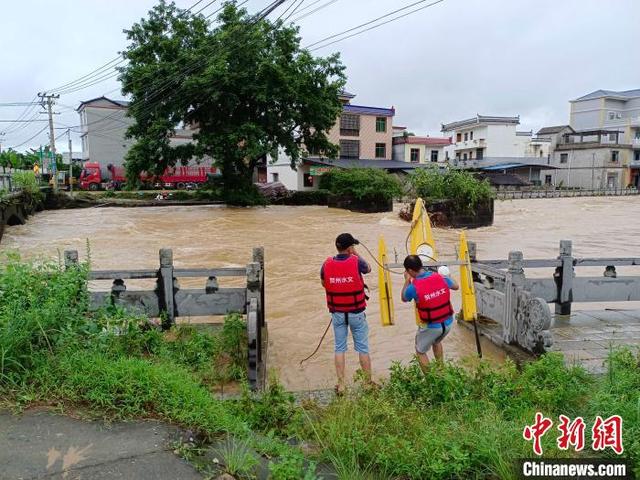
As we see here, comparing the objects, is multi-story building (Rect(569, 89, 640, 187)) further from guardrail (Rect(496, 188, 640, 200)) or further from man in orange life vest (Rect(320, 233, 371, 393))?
man in orange life vest (Rect(320, 233, 371, 393))

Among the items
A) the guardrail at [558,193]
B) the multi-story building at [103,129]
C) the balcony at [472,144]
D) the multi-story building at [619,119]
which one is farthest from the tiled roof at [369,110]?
the multi-story building at [619,119]

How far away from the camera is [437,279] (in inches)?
225

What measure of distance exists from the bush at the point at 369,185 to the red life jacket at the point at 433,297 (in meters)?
25.3

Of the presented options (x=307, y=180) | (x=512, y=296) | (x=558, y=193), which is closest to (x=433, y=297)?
(x=512, y=296)

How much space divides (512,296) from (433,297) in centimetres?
154

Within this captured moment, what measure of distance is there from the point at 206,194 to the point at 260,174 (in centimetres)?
2005

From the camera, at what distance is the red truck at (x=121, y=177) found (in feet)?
150

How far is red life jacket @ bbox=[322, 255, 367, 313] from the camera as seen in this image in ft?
18.6

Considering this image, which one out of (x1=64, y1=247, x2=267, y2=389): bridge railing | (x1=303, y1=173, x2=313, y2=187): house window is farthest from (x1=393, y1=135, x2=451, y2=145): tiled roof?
(x1=64, y1=247, x2=267, y2=389): bridge railing

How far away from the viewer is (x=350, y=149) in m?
50.5

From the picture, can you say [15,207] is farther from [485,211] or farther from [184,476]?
[184,476]

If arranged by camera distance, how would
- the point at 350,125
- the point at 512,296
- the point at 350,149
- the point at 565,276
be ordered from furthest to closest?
1. the point at 350,149
2. the point at 350,125
3. the point at 565,276
4. the point at 512,296

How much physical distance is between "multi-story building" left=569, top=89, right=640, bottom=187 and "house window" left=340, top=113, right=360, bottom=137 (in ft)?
111

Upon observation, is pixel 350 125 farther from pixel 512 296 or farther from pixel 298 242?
pixel 512 296
